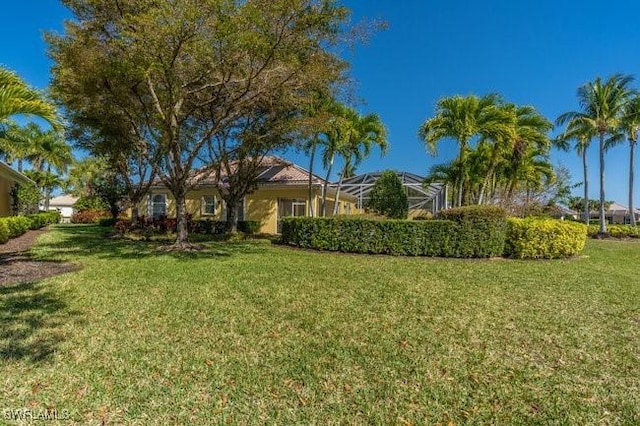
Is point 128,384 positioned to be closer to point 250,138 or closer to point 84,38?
point 84,38

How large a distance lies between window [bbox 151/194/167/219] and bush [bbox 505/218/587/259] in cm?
2136

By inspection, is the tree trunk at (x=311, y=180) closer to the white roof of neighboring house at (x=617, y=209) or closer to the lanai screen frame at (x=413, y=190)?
the lanai screen frame at (x=413, y=190)

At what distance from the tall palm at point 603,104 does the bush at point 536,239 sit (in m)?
15.8

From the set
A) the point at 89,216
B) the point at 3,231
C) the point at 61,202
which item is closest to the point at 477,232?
the point at 3,231

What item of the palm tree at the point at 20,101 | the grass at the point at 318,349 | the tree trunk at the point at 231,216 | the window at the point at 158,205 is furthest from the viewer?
the window at the point at 158,205

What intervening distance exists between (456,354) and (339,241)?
335 inches

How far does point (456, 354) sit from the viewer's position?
15.0ft

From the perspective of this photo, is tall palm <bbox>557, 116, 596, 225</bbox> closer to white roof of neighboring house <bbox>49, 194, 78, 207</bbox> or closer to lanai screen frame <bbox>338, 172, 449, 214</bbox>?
lanai screen frame <bbox>338, 172, 449, 214</bbox>

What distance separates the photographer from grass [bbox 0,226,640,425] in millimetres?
3465

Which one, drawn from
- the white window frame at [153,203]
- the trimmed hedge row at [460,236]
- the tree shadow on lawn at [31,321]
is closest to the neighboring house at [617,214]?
the trimmed hedge row at [460,236]

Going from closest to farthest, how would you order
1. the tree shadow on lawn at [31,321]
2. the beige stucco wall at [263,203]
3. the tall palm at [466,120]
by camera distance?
the tree shadow on lawn at [31,321] → the tall palm at [466,120] → the beige stucco wall at [263,203]

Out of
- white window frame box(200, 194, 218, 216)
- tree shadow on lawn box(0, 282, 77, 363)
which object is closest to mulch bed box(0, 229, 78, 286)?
tree shadow on lawn box(0, 282, 77, 363)

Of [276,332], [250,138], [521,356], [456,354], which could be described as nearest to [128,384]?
[276,332]

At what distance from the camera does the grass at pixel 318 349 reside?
3465 mm
